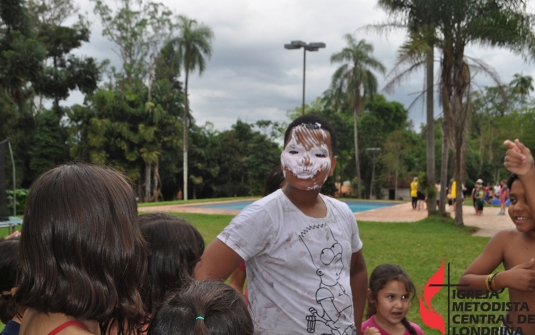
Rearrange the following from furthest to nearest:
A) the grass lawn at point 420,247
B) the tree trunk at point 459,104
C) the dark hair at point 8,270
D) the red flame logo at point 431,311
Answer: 1. the tree trunk at point 459,104
2. the grass lawn at point 420,247
3. the red flame logo at point 431,311
4. the dark hair at point 8,270

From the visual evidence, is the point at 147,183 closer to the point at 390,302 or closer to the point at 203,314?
the point at 390,302

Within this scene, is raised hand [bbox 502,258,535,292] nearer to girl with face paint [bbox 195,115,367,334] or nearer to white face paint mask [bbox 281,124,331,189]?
girl with face paint [bbox 195,115,367,334]

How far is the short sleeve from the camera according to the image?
2.15m

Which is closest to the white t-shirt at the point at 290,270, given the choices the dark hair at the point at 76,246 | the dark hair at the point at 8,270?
the dark hair at the point at 76,246

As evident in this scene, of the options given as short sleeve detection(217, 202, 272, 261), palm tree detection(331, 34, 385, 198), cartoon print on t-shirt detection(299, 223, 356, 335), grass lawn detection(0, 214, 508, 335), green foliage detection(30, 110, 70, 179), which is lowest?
grass lawn detection(0, 214, 508, 335)

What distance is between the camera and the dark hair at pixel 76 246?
1.24m

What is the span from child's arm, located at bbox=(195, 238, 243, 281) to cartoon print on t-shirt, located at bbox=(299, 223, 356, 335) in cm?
34

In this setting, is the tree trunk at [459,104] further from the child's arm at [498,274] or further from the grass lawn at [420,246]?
the child's arm at [498,274]

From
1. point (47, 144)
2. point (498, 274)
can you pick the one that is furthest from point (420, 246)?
point (47, 144)

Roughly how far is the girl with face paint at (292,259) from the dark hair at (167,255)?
135 millimetres

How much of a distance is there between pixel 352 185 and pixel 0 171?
1371 inches

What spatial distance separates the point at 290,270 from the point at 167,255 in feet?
1.98

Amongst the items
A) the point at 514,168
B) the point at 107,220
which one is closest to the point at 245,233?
the point at 107,220

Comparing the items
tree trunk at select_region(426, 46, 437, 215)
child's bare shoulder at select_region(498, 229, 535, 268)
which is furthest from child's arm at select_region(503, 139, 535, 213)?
tree trunk at select_region(426, 46, 437, 215)
